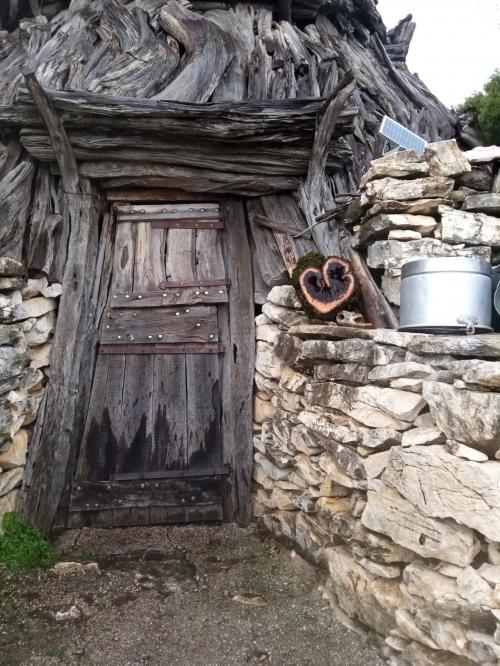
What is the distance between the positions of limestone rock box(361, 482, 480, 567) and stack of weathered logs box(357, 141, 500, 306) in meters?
1.29

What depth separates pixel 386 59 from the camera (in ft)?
21.3

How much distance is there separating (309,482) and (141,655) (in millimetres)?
1333

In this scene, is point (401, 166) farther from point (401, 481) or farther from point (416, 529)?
point (416, 529)

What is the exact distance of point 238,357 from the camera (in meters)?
4.41

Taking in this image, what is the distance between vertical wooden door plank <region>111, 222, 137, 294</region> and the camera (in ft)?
14.6

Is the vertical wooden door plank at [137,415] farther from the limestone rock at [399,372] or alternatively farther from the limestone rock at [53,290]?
the limestone rock at [399,372]

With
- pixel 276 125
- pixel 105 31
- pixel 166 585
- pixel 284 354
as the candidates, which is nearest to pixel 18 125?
pixel 105 31

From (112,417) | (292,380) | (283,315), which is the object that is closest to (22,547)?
(112,417)

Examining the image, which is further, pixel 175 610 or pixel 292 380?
pixel 292 380

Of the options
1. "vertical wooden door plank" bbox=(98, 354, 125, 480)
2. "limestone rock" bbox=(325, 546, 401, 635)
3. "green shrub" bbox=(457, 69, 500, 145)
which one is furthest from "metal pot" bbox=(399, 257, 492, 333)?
"green shrub" bbox=(457, 69, 500, 145)

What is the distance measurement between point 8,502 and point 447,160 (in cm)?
380

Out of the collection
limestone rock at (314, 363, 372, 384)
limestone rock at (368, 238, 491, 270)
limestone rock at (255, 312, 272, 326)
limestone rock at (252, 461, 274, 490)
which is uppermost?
limestone rock at (368, 238, 491, 270)

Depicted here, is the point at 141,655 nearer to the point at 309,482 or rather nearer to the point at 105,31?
the point at 309,482

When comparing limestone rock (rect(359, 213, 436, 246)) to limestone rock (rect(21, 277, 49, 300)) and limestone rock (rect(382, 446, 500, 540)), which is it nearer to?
limestone rock (rect(382, 446, 500, 540))
